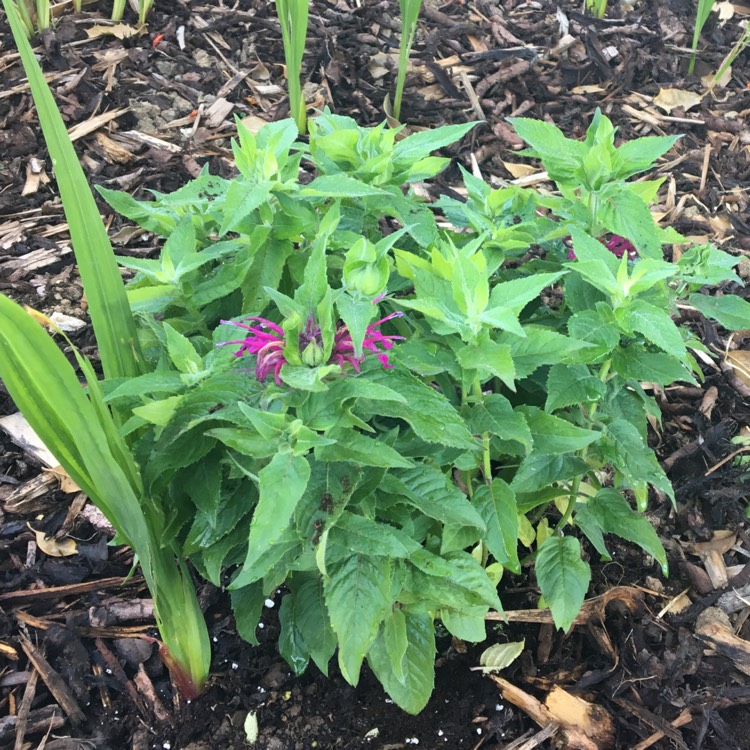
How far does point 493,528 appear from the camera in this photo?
1275mm

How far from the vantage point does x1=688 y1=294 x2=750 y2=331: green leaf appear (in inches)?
50.7

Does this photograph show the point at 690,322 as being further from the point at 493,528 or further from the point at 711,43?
the point at 711,43

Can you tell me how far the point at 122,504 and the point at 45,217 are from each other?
1639 mm

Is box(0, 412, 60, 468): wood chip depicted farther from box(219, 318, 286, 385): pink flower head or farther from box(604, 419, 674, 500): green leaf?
box(604, 419, 674, 500): green leaf

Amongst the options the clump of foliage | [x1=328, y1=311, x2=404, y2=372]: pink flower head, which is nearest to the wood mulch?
the clump of foliage

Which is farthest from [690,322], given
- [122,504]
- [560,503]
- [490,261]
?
[122,504]

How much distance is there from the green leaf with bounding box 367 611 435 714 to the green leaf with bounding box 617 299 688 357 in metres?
0.64

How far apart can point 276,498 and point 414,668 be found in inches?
24.8

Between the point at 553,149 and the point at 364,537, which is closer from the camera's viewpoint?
the point at 364,537

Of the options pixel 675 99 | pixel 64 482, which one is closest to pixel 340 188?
pixel 64 482

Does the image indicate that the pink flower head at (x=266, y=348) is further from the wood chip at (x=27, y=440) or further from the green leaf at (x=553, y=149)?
the wood chip at (x=27, y=440)

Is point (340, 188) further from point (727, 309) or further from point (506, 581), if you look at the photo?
point (506, 581)

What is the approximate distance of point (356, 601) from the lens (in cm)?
111

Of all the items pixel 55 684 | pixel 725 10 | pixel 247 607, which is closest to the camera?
pixel 247 607
